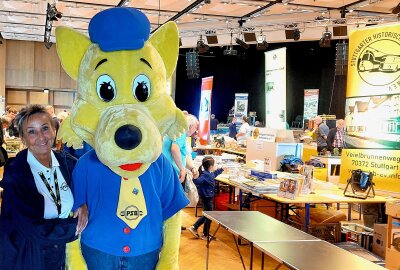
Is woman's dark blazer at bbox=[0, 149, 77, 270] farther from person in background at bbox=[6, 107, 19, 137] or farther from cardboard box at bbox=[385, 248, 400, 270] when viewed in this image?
cardboard box at bbox=[385, 248, 400, 270]

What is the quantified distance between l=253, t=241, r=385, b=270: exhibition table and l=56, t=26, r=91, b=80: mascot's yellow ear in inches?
53.8

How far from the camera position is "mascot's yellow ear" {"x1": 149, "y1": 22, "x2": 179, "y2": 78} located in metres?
1.94

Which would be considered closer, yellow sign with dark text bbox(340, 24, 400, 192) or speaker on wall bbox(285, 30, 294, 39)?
yellow sign with dark text bbox(340, 24, 400, 192)

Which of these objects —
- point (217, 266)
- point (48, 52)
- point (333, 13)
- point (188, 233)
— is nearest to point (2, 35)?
point (48, 52)

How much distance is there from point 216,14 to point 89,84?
1115 cm

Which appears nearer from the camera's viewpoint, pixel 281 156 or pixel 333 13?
pixel 281 156

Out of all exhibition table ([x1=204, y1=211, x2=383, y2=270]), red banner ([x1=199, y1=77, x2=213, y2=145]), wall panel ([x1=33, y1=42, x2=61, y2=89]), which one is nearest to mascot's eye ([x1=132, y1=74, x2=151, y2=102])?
exhibition table ([x1=204, y1=211, x2=383, y2=270])

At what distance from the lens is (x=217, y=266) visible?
4715 millimetres

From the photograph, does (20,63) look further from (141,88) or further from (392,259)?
(141,88)

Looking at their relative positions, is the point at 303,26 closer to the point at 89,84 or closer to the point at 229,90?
the point at 229,90

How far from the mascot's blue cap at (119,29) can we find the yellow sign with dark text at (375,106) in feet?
11.1

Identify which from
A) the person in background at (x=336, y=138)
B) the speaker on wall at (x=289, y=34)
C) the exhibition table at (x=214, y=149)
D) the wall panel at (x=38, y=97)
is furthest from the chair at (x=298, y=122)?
the wall panel at (x=38, y=97)

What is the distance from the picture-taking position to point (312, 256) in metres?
2.42

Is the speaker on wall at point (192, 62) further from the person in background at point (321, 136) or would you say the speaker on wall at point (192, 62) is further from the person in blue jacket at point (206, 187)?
the person in blue jacket at point (206, 187)
